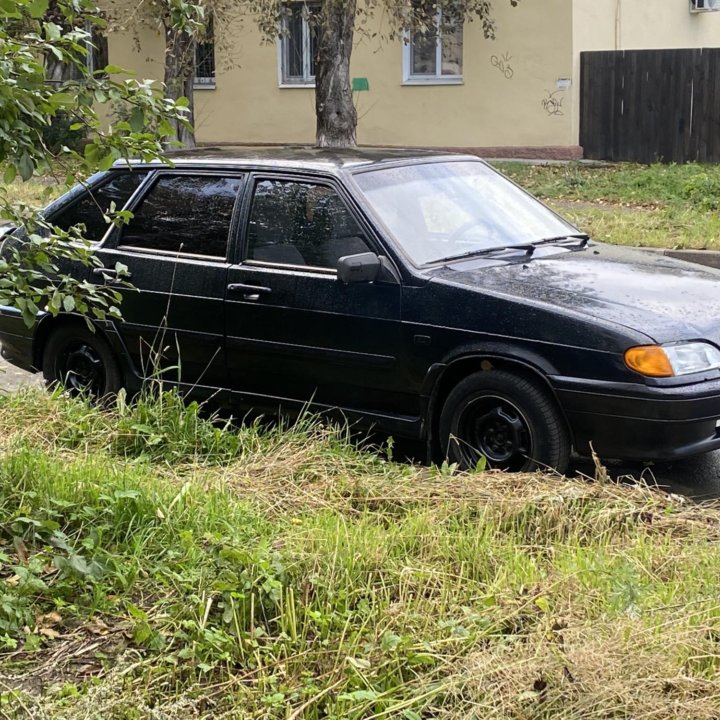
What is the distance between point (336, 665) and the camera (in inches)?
120

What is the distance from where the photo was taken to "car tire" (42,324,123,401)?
20.9 feet

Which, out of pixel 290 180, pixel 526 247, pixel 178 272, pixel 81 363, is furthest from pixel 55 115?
pixel 81 363

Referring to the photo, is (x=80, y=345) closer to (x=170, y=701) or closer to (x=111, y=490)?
(x=111, y=490)

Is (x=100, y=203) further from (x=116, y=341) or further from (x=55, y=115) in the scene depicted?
(x=55, y=115)

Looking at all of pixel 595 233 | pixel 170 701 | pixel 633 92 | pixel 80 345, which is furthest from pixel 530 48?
pixel 170 701

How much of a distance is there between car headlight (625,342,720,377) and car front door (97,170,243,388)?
2301 millimetres

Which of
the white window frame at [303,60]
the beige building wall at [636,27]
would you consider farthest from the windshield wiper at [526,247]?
the white window frame at [303,60]

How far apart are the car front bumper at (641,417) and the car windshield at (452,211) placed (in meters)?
1.16

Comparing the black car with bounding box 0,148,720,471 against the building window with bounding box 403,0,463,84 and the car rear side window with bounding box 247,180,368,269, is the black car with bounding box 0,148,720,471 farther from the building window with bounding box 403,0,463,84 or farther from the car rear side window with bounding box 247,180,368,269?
the building window with bounding box 403,0,463,84

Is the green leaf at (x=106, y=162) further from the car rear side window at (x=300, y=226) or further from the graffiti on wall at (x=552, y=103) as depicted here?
the graffiti on wall at (x=552, y=103)

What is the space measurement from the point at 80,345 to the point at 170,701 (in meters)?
3.94

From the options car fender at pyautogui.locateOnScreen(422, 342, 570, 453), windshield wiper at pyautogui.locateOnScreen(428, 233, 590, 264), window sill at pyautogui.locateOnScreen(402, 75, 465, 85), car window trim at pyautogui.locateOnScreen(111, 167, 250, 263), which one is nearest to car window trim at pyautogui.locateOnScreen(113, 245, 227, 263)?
car window trim at pyautogui.locateOnScreen(111, 167, 250, 263)

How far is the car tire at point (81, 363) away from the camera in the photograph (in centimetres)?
636

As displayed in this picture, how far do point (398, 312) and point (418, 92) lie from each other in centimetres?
1614
